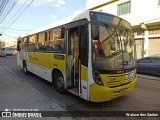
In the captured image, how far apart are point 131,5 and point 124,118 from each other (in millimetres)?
16183

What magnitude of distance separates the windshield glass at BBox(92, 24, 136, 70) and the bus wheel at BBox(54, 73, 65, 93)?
7.49 feet

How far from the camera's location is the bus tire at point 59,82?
719 centimetres

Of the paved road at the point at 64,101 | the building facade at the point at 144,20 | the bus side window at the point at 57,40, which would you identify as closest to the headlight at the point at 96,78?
the paved road at the point at 64,101

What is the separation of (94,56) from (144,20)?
14311mm

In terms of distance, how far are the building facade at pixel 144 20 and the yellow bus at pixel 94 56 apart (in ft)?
39.6

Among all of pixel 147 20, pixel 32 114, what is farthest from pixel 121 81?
pixel 147 20

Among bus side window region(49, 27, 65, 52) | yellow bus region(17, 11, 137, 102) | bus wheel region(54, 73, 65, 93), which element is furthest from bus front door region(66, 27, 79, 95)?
bus wheel region(54, 73, 65, 93)

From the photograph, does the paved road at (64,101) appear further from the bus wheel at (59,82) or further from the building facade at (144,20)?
the building facade at (144,20)

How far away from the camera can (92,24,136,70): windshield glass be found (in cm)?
537

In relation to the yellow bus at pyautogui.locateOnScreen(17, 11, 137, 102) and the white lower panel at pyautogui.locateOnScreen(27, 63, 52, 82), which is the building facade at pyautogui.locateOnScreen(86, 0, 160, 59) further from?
the yellow bus at pyautogui.locateOnScreen(17, 11, 137, 102)

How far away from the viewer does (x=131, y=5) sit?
1911 centimetres

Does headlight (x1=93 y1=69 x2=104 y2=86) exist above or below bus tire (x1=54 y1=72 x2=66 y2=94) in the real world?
above

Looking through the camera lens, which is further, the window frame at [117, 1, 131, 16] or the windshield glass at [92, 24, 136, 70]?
the window frame at [117, 1, 131, 16]

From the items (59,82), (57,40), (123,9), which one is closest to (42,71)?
(59,82)
